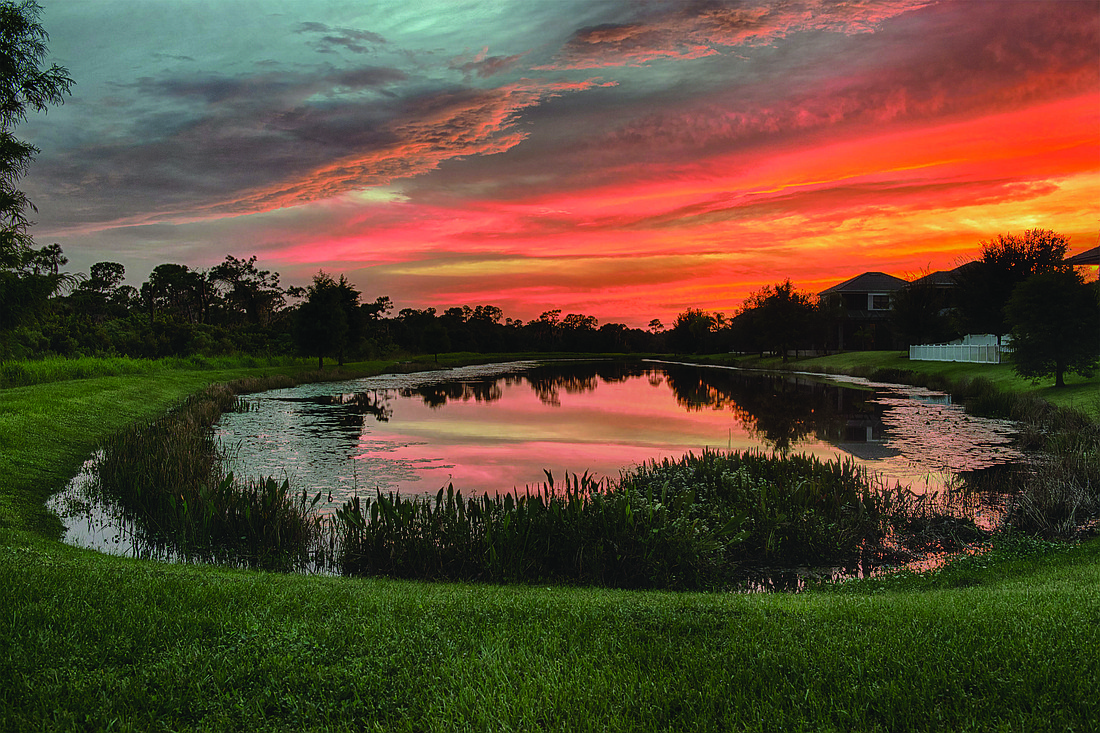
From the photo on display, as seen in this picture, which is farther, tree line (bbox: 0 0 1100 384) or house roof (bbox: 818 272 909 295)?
house roof (bbox: 818 272 909 295)

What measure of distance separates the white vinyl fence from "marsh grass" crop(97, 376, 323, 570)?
40.4 m

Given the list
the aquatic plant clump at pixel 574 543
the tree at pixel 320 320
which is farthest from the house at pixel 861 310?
the aquatic plant clump at pixel 574 543

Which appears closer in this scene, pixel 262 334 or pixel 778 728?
pixel 778 728

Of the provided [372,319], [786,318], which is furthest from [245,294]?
[786,318]

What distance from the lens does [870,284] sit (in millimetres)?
77750

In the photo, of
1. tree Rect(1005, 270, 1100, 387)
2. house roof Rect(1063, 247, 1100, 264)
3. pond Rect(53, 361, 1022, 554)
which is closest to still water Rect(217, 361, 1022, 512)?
pond Rect(53, 361, 1022, 554)

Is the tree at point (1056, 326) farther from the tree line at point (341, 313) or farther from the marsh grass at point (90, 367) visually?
the marsh grass at point (90, 367)

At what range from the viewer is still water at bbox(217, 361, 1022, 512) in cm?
1557

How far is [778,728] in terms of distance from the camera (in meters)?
3.86

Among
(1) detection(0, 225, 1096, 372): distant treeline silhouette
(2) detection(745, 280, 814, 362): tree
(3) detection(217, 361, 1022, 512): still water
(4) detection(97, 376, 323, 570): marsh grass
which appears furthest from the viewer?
(2) detection(745, 280, 814, 362): tree

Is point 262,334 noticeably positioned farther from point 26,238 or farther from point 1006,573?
point 1006,573

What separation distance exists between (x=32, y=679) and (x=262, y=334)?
209ft

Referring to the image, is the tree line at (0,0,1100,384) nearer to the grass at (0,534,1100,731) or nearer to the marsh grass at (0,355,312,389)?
the marsh grass at (0,355,312,389)

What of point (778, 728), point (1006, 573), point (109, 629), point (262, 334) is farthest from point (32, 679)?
point (262, 334)
